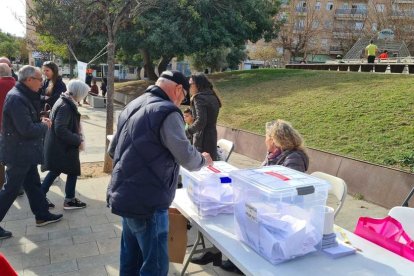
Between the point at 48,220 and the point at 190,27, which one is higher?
the point at 190,27

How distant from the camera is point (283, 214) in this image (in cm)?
201

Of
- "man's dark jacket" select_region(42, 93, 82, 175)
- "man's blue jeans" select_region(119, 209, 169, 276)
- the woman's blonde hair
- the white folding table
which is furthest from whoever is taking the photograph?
"man's dark jacket" select_region(42, 93, 82, 175)

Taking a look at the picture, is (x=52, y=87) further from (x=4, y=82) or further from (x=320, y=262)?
(x=320, y=262)

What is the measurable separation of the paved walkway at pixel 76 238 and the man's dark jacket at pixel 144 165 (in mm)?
1302

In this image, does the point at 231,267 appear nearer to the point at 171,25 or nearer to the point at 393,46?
the point at 171,25

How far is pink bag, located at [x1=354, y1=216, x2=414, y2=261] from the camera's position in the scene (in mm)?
2145

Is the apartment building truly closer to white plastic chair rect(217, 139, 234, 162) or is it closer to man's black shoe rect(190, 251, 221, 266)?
white plastic chair rect(217, 139, 234, 162)

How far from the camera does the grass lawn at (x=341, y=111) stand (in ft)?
20.1

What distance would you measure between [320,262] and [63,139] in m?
3.08

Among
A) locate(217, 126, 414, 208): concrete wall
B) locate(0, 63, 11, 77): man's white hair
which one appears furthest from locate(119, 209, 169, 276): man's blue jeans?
locate(217, 126, 414, 208): concrete wall

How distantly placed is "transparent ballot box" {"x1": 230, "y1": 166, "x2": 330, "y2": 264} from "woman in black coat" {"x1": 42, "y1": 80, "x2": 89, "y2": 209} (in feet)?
8.51

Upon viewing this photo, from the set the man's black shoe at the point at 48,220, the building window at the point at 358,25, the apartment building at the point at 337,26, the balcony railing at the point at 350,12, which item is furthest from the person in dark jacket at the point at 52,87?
the balcony railing at the point at 350,12

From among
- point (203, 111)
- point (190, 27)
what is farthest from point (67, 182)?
point (190, 27)

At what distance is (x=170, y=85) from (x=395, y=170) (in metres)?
3.87
